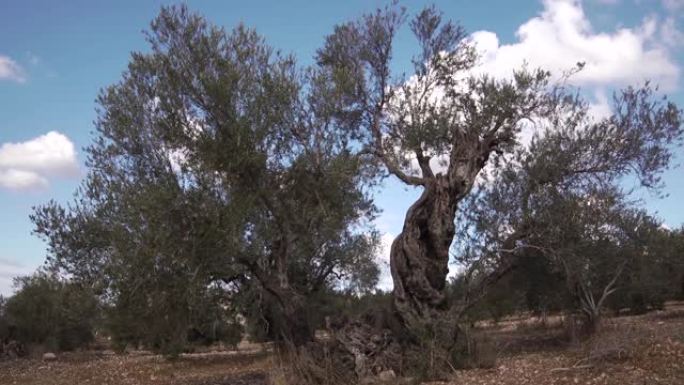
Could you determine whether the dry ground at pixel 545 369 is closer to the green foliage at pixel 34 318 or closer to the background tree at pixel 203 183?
the background tree at pixel 203 183

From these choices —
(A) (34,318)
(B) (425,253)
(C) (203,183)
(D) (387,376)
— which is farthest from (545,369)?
(A) (34,318)

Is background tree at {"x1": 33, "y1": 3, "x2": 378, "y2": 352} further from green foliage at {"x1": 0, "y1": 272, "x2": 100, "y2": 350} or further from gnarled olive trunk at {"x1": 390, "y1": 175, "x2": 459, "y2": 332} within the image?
green foliage at {"x1": 0, "y1": 272, "x2": 100, "y2": 350}

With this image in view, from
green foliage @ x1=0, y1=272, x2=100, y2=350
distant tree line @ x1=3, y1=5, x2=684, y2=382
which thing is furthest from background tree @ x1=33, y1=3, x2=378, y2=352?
green foliage @ x1=0, y1=272, x2=100, y2=350

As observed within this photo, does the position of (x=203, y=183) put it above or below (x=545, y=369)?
above

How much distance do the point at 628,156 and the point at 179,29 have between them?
12.6 m

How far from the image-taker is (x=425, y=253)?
15.7 metres

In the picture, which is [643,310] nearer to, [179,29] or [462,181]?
[462,181]

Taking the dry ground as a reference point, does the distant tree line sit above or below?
above

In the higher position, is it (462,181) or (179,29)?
(179,29)

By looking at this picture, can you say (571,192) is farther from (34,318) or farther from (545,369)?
(34,318)

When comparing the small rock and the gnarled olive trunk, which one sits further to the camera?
the gnarled olive trunk

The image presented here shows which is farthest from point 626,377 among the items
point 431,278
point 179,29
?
point 179,29

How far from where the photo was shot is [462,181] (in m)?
16.0

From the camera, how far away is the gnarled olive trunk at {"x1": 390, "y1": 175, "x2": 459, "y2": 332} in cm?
1542
